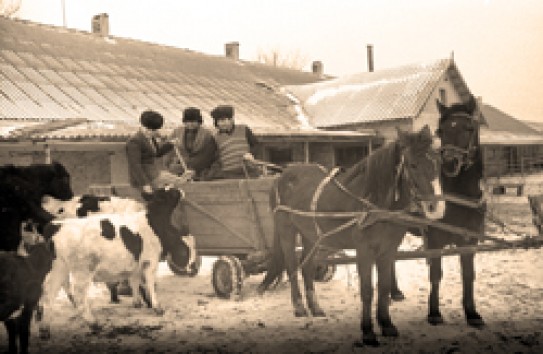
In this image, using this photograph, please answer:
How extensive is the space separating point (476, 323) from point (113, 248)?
3.69 m

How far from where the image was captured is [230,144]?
7.20 metres

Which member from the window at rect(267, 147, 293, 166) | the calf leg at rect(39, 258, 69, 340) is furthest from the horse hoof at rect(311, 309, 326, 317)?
the window at rect(267, 147, 293, 166)

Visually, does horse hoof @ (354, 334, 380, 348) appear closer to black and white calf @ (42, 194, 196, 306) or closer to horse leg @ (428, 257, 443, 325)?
horse leg @ (428, 257, 443, 325)

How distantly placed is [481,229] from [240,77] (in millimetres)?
21511

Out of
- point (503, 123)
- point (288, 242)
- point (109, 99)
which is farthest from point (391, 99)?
point (288, 242)

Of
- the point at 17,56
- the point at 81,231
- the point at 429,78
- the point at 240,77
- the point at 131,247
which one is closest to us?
the point at 81,231

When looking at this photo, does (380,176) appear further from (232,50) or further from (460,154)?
(232,50)

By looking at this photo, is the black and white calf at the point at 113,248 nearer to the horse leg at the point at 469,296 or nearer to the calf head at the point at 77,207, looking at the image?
the calf head at the point at 77,207

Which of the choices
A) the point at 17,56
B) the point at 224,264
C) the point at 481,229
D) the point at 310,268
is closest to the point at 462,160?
the point at 481,229

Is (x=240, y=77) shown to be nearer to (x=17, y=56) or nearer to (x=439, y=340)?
(x=17, y=56)

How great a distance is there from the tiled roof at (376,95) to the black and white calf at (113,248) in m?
15.4

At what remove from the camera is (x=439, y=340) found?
4590mm

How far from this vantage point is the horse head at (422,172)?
4359 millimetres

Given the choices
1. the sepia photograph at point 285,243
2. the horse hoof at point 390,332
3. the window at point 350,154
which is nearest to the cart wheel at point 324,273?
the sepia photograph at point 285,243
